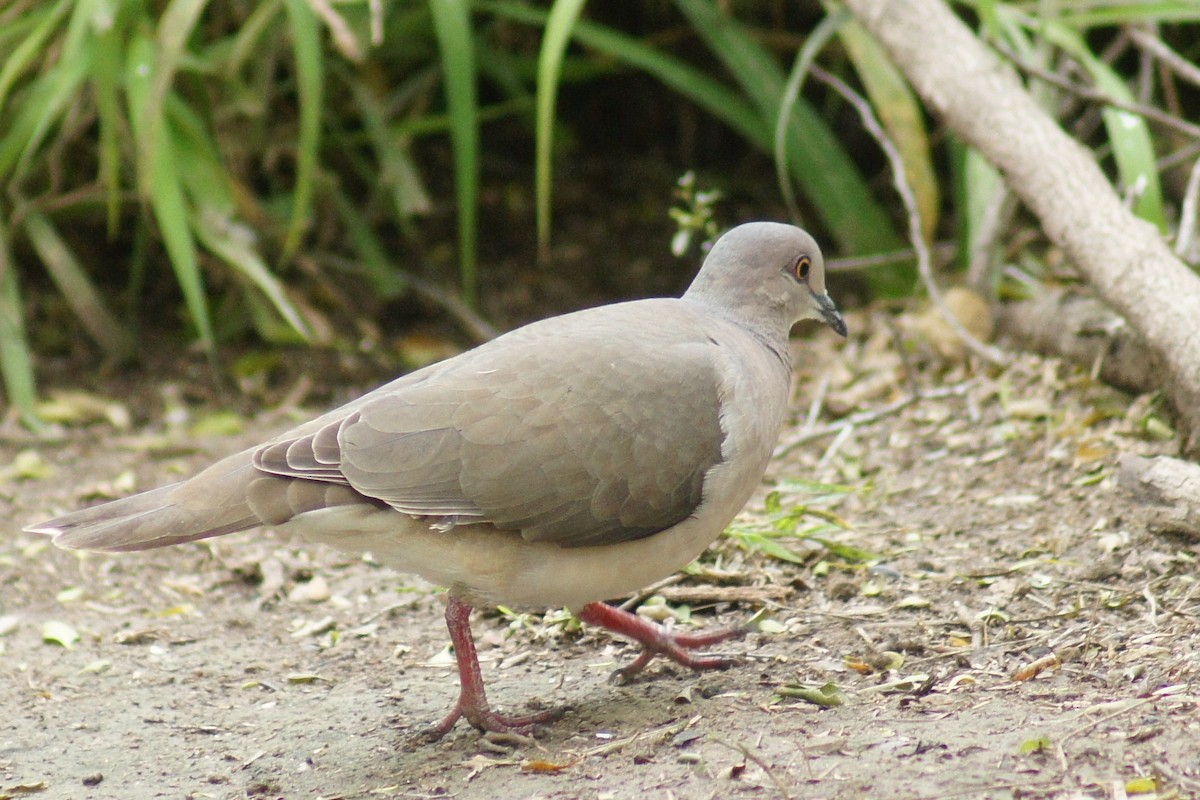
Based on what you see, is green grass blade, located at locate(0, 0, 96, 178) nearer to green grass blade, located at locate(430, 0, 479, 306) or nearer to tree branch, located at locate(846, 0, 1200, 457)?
green grass blade, located at locate(430, 0, 479, 306)

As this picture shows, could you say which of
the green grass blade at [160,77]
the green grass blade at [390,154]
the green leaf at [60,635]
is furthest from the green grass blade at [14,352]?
the green leaf at [60,635]

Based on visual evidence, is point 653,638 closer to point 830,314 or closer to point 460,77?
point 830,314

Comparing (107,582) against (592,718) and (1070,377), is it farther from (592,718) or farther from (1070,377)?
(1070,377)

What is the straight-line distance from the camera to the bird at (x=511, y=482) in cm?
283

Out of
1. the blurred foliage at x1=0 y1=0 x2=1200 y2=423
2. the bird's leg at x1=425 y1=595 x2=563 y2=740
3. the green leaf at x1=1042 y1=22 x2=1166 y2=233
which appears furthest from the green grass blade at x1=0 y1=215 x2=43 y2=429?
the green leaf at x1=1042 y1=22 x2=1166 y2=233

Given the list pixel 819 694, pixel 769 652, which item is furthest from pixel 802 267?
pixel 819 694

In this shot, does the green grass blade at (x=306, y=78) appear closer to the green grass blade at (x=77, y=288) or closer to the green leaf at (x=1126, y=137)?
the green grass blade at (x=77, y=288)

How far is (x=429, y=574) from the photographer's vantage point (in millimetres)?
2934

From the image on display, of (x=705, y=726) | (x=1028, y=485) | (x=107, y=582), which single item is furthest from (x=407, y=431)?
(x=1028, y=485)

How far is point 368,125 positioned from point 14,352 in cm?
165

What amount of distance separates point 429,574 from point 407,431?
32cm

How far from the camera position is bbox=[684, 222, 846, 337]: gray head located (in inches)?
132

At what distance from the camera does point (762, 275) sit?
3346 millimetres

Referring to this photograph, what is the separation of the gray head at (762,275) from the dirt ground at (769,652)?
0.59 metres
